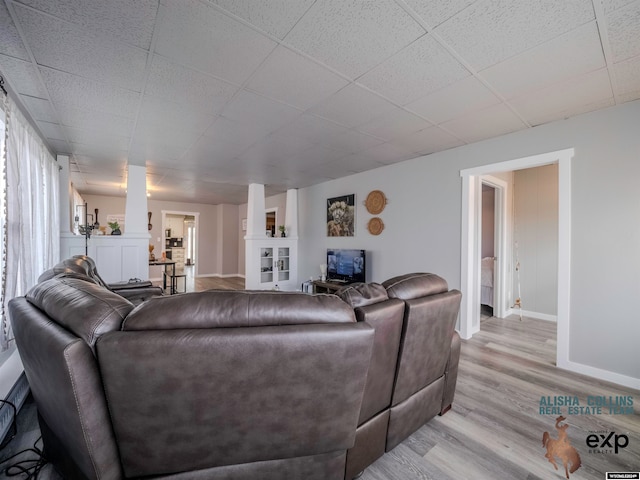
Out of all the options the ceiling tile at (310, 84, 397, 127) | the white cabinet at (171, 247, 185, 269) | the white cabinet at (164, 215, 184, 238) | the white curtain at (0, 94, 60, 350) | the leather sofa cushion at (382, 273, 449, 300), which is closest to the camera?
the leather sofa cushion at (382, 273, 449, 300)

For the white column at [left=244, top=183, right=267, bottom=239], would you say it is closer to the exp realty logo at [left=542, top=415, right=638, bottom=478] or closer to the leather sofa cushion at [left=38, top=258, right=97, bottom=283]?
the leather sofa cushion at [left=38, top=258, right=97, bottom=283]

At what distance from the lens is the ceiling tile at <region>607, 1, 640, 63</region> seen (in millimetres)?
1446

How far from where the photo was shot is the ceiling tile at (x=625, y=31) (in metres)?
1.45

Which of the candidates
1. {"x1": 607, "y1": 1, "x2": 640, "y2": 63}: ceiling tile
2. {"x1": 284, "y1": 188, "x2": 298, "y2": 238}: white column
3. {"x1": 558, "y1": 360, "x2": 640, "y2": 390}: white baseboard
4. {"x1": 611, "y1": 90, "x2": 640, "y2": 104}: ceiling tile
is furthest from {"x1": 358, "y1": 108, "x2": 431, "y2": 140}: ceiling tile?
{"x1": 284, "y1": 188, "x2": 298, "y2": 238}: white column

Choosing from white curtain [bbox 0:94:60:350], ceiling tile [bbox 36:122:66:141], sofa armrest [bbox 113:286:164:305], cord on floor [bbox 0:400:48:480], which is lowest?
cord on floor [bbox 0:400:48:480]

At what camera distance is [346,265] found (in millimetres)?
Result: 4969

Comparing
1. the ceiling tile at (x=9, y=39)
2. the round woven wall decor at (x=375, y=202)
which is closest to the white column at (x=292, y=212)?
the round woven wall decor at (x=375, y=202)

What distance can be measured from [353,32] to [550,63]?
139 centimetres

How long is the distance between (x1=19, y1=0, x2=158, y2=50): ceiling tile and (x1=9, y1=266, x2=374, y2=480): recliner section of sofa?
1429mm

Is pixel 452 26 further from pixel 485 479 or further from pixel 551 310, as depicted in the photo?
pixel 551 310

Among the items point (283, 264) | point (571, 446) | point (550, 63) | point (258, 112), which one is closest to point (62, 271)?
point (258, 112)

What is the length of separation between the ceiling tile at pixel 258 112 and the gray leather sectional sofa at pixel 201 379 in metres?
1.88

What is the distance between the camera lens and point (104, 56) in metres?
1.79

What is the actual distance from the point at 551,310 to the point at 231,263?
823 cm
